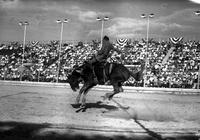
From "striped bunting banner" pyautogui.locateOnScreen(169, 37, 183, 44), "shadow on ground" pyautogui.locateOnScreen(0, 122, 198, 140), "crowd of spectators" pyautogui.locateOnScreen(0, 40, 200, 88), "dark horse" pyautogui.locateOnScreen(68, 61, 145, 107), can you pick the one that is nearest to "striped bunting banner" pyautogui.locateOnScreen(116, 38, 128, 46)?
"crowd of spectators" pyautogui.locateOnScreen(0, 40, 200, 88)

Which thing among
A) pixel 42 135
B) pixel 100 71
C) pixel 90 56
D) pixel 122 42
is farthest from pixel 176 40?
pixel 42 135

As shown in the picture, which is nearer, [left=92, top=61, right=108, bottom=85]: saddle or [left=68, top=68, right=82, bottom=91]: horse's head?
[left=92, top=61, right=108, bottom=85]: saddle

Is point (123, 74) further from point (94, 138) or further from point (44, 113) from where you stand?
point (94, 138)

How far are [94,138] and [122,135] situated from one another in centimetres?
→ 73

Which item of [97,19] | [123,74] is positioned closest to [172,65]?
[97,19]

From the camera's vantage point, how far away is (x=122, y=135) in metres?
6.64

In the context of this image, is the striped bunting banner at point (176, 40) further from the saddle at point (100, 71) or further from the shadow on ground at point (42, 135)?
the shadow on ground at point (42, 135)

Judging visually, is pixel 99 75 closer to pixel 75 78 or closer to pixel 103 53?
pixel 103 53

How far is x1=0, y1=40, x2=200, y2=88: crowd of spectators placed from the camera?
96.8 ft

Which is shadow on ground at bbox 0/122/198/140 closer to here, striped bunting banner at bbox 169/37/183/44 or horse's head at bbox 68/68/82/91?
horse's head at bbox 68/68/82/91

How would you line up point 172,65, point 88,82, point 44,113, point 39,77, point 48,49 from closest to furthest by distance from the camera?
point 44,113 → point 88,82 → point 172,65 → point 39,77 → point 48,49

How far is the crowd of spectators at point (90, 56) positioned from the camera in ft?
96.8

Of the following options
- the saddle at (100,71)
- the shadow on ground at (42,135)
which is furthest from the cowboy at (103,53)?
the shadow on ground at (42,135)

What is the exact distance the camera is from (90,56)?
1510 inches
